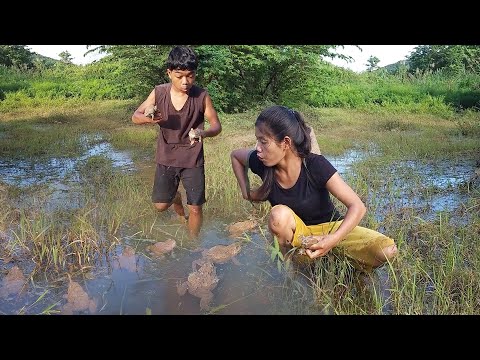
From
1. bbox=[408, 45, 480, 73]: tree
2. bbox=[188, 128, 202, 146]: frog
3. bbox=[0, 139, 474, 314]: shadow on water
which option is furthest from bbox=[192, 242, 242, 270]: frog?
bbox=[408, 45, 480, 73]: tree

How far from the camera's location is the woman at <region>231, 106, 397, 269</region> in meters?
2.37

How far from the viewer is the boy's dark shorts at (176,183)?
11.1 ft

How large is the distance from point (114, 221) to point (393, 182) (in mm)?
2741

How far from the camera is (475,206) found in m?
3.81

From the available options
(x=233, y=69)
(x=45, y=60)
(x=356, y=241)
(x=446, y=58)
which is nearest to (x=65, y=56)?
(x=45, y=60)

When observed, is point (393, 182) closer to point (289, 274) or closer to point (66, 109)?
point (289, 274)

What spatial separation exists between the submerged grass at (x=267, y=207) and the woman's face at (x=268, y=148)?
0.65 m

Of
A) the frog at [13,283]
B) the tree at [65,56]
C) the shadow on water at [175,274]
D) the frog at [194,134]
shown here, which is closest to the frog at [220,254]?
the shadow on water at [175,274]

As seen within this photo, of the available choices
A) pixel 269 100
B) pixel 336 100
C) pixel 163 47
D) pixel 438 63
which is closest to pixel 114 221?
pixel 163 47

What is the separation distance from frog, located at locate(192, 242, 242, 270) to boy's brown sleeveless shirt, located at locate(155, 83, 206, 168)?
1.96ft

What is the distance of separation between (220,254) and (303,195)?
952 mm

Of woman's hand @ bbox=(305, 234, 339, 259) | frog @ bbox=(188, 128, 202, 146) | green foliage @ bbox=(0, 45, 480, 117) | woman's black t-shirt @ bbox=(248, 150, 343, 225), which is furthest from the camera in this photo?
green foliage @ bbox=(0, 45, 480, 117)

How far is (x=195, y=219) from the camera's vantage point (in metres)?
3.63

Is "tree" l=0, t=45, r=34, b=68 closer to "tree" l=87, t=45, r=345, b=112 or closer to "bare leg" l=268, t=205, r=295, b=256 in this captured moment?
"tree" l=87, t=45, r=345, b=112
